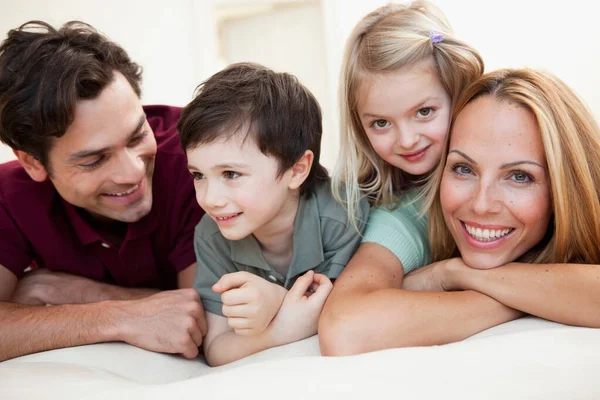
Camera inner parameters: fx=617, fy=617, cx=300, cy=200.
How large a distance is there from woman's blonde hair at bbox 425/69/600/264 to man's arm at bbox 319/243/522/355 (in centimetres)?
21

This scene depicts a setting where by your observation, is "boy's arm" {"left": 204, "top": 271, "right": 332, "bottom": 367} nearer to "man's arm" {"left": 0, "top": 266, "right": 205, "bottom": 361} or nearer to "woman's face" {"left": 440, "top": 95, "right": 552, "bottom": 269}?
"man's arm" {"left": 0, "top": 266, "right": 205, "bottom": 361}

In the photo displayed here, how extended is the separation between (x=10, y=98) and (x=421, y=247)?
121 cm

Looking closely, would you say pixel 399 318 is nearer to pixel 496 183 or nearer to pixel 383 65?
pixel 496 183

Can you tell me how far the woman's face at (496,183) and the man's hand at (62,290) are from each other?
42.0 inches

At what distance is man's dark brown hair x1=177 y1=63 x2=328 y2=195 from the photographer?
148 centimetres

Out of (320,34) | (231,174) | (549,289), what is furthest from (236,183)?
(320,34)

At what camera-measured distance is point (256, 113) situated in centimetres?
151

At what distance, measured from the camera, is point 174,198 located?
6.55 feet

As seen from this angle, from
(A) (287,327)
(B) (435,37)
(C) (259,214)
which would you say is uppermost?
(B) (435,37)

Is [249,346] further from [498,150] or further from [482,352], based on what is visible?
[498,150]

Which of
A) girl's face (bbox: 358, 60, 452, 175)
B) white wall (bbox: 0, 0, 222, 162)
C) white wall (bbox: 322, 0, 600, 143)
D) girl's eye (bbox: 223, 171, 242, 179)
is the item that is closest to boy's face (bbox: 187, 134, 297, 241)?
girl's eye (bbox: 223, 171, 242, 179)

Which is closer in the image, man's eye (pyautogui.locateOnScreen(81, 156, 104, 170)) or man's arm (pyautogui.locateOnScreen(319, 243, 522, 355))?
man's arm (pyautogui.locateOnScreen(319, 243, 522, 355))

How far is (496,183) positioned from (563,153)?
0.51 feet

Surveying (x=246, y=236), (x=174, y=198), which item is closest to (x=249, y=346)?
(x=246, y=236)
